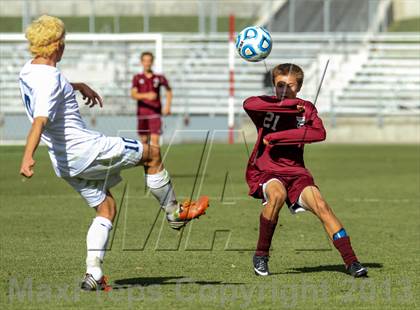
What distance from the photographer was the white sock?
7023 millimetres

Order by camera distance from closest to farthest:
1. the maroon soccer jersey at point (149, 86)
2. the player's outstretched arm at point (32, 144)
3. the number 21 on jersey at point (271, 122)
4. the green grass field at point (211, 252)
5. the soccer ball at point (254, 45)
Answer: the player's outstretched arm at point (32, 144), the green grass field at point (211, 252), the number 21 on jersey at point (271, 122), the soccer ball at point (254, 45), the maroon soccer jersey at point (149, 86)

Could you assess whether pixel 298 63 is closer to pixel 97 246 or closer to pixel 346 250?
pixel 346 250

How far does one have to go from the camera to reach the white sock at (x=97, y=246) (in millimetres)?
7023

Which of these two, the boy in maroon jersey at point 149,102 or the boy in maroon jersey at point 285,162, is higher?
the boy in maroon jersey at point 285,162

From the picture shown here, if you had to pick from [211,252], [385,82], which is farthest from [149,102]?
[385,82]

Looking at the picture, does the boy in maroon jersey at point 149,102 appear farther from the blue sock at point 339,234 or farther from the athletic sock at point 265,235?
the blue sock at point 339,234

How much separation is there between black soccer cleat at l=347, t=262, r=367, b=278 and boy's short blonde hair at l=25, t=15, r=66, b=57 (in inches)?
108

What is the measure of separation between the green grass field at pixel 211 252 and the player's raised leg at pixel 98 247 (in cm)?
10

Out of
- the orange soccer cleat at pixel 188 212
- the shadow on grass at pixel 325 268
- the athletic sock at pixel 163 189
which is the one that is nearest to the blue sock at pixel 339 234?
the shadow on grass at pixel 325 268

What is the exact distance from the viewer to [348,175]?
62.8 feet

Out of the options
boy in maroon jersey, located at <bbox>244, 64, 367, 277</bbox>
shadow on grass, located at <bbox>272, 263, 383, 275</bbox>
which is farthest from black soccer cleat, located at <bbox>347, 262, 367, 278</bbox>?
shadow on grass, located at <bbox>272, 263, 383, 275</bbox>

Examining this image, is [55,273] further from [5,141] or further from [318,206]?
[5,141]

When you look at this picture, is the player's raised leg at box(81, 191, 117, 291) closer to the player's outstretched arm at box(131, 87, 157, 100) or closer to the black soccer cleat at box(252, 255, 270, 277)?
the black soccer cleat at box(252, 255, 270, 277)

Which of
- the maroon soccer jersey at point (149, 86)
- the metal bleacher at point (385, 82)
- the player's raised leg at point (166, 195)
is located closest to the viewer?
the player's raised leg at point (166, 195)
